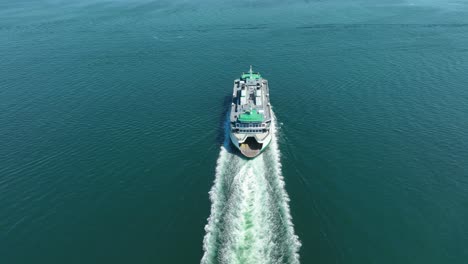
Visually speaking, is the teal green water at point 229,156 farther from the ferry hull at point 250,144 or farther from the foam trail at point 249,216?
the ferry hull at point 250,144

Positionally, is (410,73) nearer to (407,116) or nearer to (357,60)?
(357,60)

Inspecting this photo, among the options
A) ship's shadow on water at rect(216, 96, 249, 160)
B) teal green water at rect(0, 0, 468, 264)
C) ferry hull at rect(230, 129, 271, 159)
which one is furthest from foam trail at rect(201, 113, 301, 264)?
ship's shadow on water at rect(216, 96, 249, 160)

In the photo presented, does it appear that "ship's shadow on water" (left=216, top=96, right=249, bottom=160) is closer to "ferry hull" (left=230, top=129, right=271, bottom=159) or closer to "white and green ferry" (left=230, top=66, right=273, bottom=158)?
"ferry hull" (left=230, top=129, right=271, bottom=159)

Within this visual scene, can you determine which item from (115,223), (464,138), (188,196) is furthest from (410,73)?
(115,223)

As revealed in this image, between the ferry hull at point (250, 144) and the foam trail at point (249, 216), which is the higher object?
the ferry hull at point (250, 144)

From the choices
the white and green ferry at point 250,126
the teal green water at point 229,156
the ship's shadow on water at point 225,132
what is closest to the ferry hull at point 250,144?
the white and green ferry at point 250,126

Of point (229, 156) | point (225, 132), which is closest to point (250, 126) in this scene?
point (229, 156)
